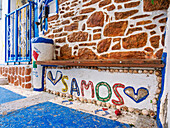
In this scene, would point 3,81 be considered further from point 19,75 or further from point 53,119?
point 53,119

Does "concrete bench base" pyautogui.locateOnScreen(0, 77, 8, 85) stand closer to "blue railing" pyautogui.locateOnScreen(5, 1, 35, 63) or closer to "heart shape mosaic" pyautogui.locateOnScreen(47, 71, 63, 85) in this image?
"blue railing" pyautogui.locateOnScreen(5, 1, 35, 63)

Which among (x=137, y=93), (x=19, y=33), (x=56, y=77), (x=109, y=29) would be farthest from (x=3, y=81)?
(x=137, y=93)

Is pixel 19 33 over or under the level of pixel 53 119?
over

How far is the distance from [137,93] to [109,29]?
1.11m

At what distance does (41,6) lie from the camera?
3.26 m

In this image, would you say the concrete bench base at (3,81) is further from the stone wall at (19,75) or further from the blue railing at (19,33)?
the blue railing at (19,33)

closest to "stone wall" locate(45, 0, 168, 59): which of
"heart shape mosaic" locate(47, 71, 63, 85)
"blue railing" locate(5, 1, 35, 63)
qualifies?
"heart shape mosaic" locate(47, 71, 63, 85)

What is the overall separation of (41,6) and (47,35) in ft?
2.89

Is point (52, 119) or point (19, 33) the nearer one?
point (52, 119)

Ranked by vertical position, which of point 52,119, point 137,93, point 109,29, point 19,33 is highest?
point 19,33

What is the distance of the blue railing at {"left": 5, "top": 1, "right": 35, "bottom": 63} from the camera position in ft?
11.6

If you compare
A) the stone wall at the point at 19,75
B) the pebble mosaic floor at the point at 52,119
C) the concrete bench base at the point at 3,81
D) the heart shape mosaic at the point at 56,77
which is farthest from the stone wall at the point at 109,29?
the concrete bench base at the point at 3,81

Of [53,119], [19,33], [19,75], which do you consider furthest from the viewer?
[19,33]

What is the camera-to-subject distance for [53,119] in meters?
1.38
